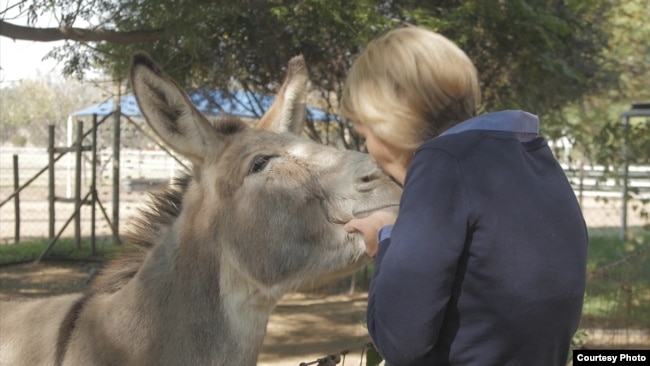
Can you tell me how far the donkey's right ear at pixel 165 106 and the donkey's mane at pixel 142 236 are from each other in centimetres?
35

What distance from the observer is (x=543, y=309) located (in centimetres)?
190

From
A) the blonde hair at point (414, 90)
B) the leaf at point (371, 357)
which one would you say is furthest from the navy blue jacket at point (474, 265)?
the leaf at point (371, 357)

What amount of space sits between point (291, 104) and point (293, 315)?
715cm

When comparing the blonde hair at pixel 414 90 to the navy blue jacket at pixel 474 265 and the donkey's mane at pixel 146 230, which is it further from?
the donkey's mane at pixel 146 230

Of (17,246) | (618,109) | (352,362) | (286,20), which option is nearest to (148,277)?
(352,362)

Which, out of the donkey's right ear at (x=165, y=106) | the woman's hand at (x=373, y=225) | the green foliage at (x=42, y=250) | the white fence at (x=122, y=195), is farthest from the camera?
the white fence at (x=122, y=195)

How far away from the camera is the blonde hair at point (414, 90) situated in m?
2.07

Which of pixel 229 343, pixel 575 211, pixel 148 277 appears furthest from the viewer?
pixel 148 277

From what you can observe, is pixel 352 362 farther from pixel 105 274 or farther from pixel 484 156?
pixel 484 156

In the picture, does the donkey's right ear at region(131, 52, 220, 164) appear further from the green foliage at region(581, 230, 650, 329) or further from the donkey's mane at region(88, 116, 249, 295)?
the green foliage at region(581, 230, 650, 329)

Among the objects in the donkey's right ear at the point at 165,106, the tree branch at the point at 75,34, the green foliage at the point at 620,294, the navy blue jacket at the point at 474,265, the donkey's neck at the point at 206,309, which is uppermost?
the tree branch at the point at 75,34

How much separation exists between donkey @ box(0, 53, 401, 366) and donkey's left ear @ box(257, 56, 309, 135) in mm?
502

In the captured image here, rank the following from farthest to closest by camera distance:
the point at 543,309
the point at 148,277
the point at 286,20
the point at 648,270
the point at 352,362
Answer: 1. the point at 286,20
2. the point at 352,362
3. the point at 648,270
4. the point at 148,277
5. the point at 543,309

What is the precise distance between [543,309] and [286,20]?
29.8 feet
